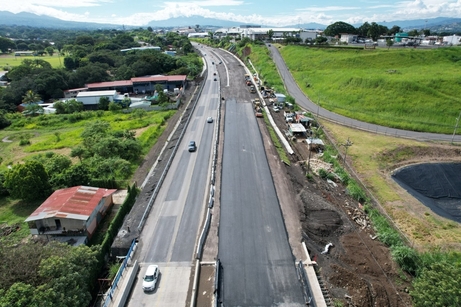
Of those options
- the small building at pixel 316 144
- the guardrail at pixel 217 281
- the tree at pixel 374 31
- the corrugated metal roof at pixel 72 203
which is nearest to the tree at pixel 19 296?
the guardrail at pixel 217 281

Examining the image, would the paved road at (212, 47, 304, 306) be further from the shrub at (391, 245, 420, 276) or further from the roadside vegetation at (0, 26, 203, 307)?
the roadside vegetation at (0, 26, 203, 307)

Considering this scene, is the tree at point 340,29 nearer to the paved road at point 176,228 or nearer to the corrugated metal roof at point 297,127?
the corrugated metal roof at point 297,127

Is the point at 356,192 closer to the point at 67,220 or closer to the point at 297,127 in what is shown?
the point at 297,127

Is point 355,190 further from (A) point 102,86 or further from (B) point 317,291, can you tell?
(A) point 102,86

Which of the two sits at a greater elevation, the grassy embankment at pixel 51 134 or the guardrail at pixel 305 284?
the guardrail at pixel 305 284

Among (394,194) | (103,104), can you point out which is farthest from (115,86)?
(394,194)

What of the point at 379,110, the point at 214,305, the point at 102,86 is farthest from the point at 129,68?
the point at 214,305
